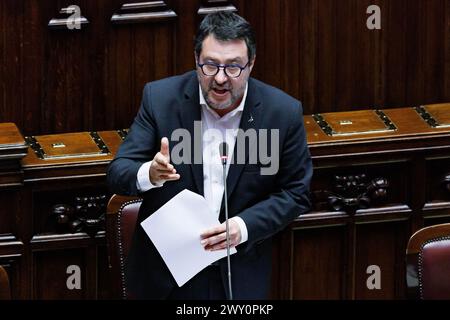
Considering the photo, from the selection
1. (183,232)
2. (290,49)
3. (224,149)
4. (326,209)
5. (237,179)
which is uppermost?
Result: (290,49)

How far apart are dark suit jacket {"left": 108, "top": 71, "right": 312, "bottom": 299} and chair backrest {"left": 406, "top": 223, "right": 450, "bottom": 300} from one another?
277mm

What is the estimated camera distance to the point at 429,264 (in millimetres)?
3174

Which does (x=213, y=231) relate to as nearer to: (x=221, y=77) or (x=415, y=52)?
(x=221, y=77)

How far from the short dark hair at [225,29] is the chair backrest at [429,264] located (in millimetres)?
589

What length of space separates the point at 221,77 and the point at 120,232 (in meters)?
0.59

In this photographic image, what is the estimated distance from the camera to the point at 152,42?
424 centimetres

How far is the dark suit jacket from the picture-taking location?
3.09 metres

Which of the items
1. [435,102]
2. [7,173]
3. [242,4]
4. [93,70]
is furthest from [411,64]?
[7,173]

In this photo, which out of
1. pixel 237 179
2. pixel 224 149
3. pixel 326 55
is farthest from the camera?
pixel 326 55

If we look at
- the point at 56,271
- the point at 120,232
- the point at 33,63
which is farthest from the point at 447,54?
the point at 120,232

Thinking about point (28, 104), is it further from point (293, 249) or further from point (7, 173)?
point (293, 249)

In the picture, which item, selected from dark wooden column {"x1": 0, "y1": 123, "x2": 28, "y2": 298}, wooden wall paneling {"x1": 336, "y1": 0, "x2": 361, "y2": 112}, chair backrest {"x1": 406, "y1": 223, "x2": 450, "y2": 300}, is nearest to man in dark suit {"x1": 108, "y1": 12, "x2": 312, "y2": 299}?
chair backrest {"x1": 406, "y1": 223, "x2": 450, "y2": 300}

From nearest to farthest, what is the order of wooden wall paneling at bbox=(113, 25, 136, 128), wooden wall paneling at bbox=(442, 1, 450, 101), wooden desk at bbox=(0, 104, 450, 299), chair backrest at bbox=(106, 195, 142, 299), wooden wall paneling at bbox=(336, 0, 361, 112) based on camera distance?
chair backrest at bbox=(106, 195, 142, 299) → wooden desk at bbox=(0, 104, 450, 299) → wooden wall paneling at bbox=(113, 25, 136, 128) → wooden wall paneling at bbox=(336, 0, 361, 112) → wooden wall paneling at bbox=(442, 1, 450, 101)

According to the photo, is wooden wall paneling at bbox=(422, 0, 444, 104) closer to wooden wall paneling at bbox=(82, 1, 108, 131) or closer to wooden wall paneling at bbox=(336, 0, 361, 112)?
wooden wall paneling at bbox=(336, 0, 361, 112)
